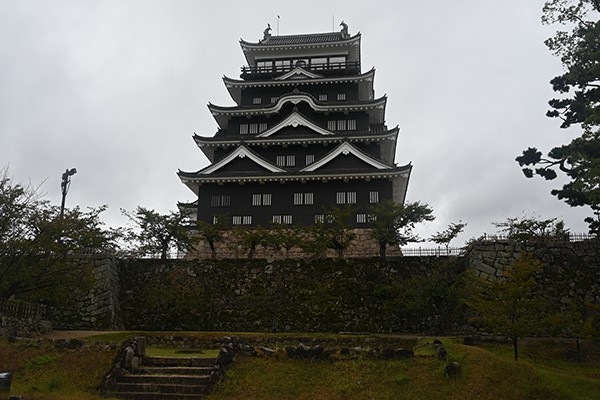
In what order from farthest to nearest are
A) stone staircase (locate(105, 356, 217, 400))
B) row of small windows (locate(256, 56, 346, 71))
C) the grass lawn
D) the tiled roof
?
the tiled roof → row of small windows (locate(256, 56, 346, 71)) → stone staircase (locate(105, 356, 217, 400)) → the grass lawn

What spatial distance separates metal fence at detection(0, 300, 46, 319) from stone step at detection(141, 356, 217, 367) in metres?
7.82

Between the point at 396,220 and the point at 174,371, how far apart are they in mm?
15553

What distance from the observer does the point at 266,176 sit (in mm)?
31500

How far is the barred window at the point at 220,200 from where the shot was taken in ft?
106

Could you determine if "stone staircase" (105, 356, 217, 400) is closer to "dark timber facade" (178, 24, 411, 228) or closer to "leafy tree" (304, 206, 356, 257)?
"leafy tree" (304, 206, 356, 257)

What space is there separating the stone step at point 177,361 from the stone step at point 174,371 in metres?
0.37

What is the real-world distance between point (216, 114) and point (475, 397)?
96.5 ft

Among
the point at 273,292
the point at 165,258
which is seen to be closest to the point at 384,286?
the point at 273,292

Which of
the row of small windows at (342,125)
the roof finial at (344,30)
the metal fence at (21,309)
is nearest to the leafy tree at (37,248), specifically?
the metal fence at (21,309)

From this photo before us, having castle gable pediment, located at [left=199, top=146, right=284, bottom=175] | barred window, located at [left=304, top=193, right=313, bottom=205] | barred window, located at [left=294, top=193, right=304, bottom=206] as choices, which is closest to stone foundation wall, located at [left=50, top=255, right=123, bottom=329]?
castle gable pediment, located at [left=199, top=146, right=284, bottom=175]

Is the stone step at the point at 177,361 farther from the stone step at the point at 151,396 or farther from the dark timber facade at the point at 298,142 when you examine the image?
the dark timber facade at the point at 298,142

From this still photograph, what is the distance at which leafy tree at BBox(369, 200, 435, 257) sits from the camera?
84.2 ft

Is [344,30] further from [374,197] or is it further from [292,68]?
[374,197]

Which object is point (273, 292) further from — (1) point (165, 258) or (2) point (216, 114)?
(2) point (216, 114)
